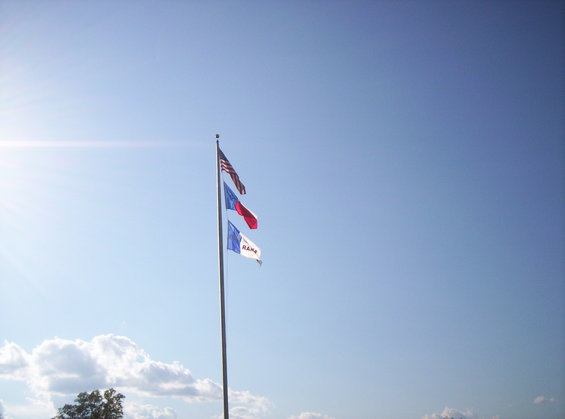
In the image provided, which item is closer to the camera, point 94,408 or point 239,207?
point 239,207

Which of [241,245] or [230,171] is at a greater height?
[230,171]

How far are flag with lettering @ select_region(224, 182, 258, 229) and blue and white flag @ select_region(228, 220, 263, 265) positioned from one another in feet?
3.32

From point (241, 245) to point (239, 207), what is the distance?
6.67 ft

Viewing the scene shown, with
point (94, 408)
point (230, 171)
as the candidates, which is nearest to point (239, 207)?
point (230, 171)

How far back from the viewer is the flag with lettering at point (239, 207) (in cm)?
1864

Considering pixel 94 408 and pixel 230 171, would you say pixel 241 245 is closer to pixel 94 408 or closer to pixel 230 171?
→ pixel 230 171

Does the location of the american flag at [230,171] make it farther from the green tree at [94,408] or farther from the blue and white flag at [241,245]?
the green tree at [94,408]

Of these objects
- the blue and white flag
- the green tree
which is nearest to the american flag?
the blue and white flag

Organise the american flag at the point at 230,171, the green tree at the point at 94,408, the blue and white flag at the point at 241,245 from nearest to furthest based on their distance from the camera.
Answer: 1. the blue and white flag at the point at 241,245
2. the american flag at the point at 230,171
3. the green tree at the point at 94,408

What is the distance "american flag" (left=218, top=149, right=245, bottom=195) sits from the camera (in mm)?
19141

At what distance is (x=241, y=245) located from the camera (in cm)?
1814

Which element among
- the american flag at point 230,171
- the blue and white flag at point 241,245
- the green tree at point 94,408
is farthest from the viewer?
the green tree at point 94,408

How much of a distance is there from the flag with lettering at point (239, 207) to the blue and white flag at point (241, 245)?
3.32 feet

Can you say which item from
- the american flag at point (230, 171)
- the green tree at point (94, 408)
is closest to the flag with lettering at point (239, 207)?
the american flag at point (230, 171)
